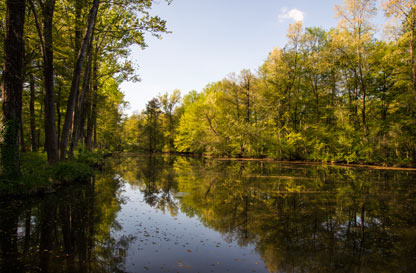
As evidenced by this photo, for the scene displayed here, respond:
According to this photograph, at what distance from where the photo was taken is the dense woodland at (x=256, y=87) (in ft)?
35.7

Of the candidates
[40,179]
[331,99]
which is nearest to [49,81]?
[40,179]

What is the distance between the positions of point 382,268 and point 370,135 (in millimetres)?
24833

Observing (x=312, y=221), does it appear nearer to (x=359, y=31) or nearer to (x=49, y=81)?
(x=49, y=81)

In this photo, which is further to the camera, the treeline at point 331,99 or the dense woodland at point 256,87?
the treeline at point 331,99

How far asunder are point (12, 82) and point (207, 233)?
8315mm

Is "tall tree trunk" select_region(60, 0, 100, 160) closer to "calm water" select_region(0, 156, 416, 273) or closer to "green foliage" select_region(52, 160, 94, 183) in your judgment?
"green foliage" select_region(52, 160, 94, 183)

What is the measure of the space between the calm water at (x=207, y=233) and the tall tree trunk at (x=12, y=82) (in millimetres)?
1663

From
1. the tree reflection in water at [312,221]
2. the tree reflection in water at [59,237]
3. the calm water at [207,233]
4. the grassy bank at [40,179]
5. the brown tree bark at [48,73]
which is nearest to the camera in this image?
the tree reflection in water at [59,237]

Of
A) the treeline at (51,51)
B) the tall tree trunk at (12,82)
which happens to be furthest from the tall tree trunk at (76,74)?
the tall tree trunk at (12,82)

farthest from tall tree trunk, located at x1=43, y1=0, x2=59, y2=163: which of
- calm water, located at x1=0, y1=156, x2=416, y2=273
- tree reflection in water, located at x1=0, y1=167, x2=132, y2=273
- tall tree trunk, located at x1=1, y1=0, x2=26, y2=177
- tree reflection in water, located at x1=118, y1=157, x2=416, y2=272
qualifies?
tree reflection in water, located at x1=118, y1=157, x2=416, y2=272

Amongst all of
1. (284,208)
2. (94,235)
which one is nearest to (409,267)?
(284,208)

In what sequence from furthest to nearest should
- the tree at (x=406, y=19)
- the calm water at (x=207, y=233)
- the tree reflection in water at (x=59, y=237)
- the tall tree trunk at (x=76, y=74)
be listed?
the tree at (x=406, y=19)
the tall tree trunk at (x=76, y=74)
the calm water at (x=207, y=233)
the tree reflection in water at (x=59, y=237)

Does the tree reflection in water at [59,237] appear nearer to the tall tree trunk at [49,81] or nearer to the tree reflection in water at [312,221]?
the tree reflection in water at [312,221]

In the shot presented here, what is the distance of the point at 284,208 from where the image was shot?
7965mm
